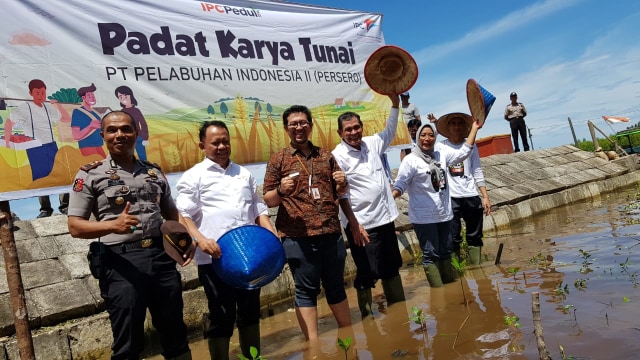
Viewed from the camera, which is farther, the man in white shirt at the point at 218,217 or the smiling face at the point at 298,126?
the smiling face at the point at 298,126

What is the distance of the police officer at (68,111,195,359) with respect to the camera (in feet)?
8.54

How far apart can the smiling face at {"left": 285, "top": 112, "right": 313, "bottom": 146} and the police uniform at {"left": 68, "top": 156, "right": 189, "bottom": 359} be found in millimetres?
1065

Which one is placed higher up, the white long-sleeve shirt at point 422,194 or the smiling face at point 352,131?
the smiling face at point 352,131

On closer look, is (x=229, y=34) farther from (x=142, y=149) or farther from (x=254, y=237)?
(x=254, y=237)

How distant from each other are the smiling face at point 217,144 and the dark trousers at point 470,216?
294 cm

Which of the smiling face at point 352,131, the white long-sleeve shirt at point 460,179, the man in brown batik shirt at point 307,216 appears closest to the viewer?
the man in brown batik shirt at point 307,216

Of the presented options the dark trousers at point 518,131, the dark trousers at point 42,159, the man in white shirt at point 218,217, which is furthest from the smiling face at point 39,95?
the dark trousers at point 518,131

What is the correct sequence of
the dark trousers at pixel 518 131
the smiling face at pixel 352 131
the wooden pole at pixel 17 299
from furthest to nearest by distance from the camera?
the dark trousers at pixel 518 131
the smiling face at pixel 352 131
the wooden pole at pixel 17 299

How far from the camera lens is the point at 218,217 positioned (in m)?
3.21

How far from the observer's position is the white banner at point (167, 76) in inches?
163

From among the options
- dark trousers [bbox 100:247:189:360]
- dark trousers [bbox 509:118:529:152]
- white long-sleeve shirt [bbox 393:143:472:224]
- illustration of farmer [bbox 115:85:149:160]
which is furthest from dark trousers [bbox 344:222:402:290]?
dark trousers [bbox 509:118:529:152]

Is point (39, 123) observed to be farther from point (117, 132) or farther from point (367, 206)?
point (367, 206)

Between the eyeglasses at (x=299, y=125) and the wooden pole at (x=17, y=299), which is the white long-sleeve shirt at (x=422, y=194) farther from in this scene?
the wooden pole at (x=17, y=299)

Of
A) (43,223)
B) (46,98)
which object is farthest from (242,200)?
(43,223)
